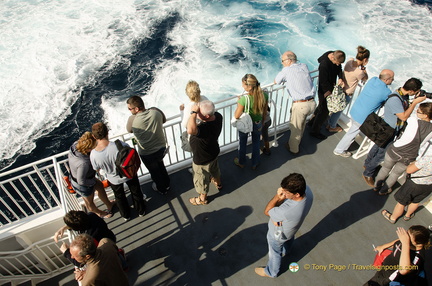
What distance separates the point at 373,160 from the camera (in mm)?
4926

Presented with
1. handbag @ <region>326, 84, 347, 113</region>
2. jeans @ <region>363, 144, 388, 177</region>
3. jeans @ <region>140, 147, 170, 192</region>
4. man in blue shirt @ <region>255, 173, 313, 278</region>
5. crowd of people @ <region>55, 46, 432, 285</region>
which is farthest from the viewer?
handbag @ <region>326, 84, 347, 113</region>

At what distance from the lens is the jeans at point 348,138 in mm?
5191

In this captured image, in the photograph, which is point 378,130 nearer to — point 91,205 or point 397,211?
point 397,211

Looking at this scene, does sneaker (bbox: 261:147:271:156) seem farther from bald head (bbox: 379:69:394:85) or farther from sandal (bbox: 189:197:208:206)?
bald head (bbox: 379:69:394:85)

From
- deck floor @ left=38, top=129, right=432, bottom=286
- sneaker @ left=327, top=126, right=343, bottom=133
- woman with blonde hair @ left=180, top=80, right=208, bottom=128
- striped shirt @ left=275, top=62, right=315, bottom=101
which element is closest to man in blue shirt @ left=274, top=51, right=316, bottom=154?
striped shirt @ left=275, top=62, right=315, bottom=101

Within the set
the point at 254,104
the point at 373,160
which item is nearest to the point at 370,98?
the point at 373,160

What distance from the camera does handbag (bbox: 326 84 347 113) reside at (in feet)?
17.3

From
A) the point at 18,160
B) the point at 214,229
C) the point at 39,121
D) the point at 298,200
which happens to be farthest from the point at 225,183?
the point at 39,121

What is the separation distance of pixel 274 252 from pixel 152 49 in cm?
1205

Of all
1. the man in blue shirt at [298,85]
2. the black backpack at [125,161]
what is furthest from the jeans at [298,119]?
the black backpack at [125,161]

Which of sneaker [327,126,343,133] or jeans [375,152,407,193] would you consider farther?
sneaker [327,126,343,133]

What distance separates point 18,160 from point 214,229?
8.10m

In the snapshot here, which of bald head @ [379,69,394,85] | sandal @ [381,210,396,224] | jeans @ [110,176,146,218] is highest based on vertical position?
bald head @ [379,69,394,85]

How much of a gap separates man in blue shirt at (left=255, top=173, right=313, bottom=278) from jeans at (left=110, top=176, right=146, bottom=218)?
6.74 ft
